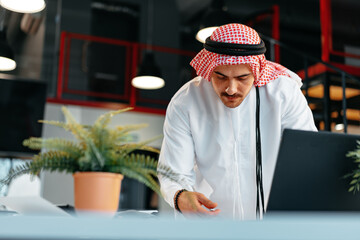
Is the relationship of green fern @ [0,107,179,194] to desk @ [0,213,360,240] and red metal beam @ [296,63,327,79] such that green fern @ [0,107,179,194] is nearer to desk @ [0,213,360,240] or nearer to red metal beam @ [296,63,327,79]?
desk @ [0,213,360,240]

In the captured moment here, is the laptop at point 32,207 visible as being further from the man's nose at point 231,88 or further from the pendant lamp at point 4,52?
the pendant lamp at point 4,52

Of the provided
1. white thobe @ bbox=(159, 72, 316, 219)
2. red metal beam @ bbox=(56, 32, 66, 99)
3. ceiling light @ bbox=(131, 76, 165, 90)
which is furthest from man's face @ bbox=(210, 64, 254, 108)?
red metal beam @ bbox=(56, 32, 66, 99)

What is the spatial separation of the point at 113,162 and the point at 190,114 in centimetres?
84

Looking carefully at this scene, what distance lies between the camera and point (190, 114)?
1.75m

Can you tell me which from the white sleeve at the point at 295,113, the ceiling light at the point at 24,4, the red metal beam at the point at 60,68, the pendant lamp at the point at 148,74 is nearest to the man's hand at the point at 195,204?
the white sleeve at the point at 295,113

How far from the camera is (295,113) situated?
1695mm

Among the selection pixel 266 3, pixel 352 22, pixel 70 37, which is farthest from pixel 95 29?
pixel 352 22

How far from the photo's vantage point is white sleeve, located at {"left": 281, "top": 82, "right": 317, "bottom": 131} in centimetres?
→ 166

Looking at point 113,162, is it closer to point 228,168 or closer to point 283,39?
point 228,168

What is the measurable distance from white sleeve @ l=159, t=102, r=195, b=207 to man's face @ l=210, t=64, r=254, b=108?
0.63 ft

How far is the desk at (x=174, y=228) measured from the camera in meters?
0.56

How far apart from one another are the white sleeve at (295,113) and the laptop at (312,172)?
0.50 meters

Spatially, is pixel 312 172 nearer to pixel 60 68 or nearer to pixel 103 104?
pixel 103 104

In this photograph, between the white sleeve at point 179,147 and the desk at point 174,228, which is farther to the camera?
the white sleeve at point 179,147
